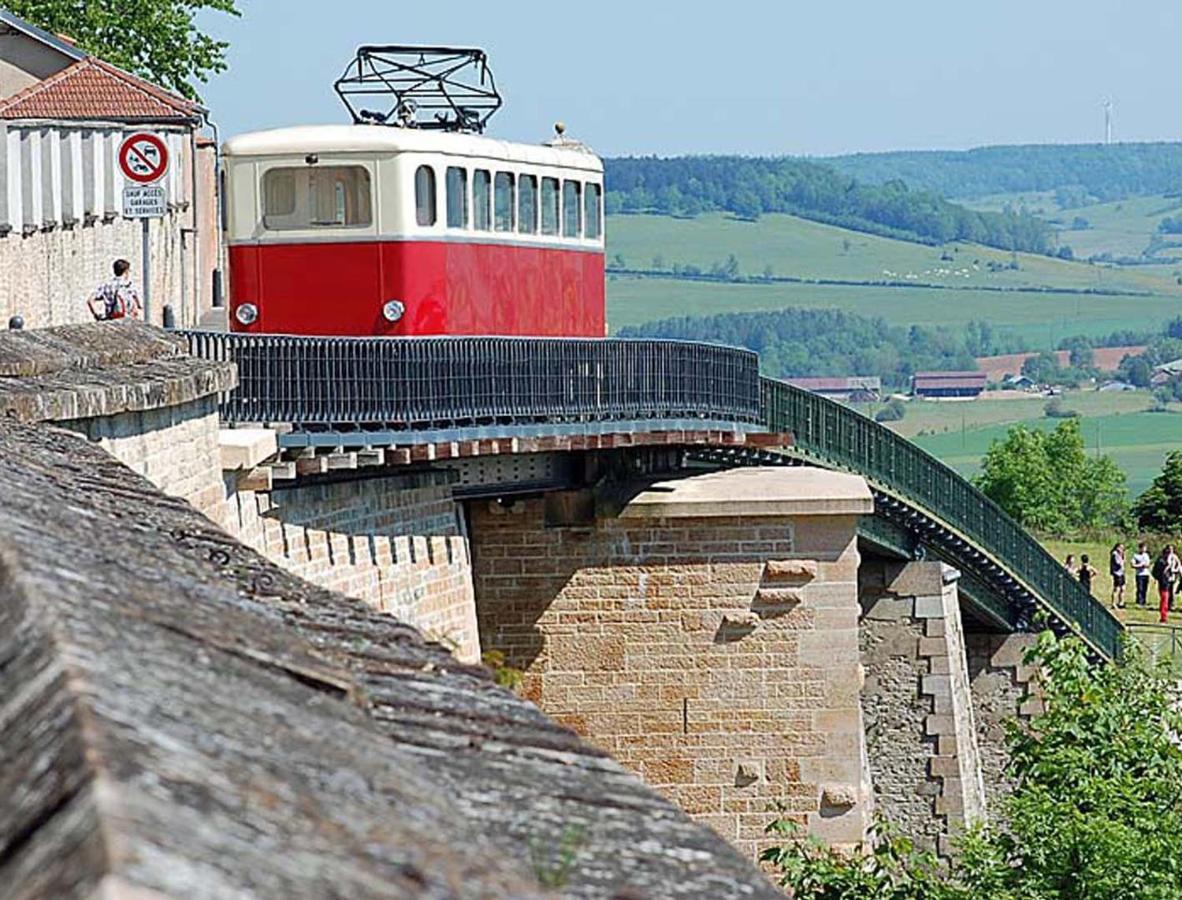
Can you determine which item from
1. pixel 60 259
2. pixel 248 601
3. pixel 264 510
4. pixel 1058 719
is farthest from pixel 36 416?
pixel 60 259

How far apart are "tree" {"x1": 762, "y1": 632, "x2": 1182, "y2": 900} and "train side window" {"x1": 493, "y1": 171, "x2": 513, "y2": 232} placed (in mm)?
6555

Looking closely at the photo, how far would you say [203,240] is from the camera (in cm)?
4662

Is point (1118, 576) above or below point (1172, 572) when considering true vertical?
below

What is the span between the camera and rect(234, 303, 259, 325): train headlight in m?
23.9

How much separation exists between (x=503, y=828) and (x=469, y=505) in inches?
825

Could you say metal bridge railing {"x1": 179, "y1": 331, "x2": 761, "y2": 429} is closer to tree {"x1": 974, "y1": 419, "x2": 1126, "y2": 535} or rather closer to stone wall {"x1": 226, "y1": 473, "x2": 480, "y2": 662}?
stone wall {"x1": 226, "y1": 473, "x2": 480, "y2": 662}

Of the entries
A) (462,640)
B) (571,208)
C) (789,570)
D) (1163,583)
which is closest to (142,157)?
(462,640)

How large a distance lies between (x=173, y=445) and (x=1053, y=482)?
62868 mm

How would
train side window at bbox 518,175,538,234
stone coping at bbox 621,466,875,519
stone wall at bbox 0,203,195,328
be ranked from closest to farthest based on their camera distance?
stone coping at bbox 621,466,875,519 < train side window at bbox 518,175,538,234 < stone wall at bbox 0,203,195,328

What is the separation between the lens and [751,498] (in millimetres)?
25438

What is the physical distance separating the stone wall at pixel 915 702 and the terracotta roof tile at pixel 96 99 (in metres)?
10.5

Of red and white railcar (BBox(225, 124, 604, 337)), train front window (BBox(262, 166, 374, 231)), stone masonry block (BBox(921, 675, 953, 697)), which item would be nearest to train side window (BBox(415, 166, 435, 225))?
red and white railcar (BBox(225, 124, 604, 337))

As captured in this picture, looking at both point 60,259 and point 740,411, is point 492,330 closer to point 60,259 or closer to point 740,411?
point 740,411

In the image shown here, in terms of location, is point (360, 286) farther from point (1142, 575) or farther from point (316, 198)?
point (1142, 575)
